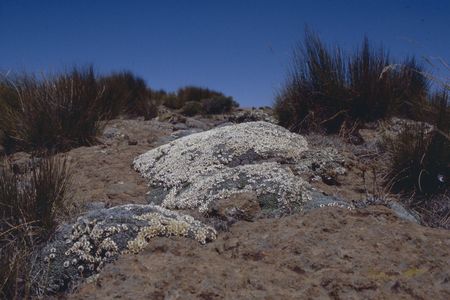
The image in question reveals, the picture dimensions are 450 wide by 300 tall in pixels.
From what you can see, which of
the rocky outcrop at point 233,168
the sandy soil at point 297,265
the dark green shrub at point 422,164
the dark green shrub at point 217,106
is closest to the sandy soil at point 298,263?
the sandy soil at point 297,265

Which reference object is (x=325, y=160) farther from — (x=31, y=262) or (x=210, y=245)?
(x=31, y=262)

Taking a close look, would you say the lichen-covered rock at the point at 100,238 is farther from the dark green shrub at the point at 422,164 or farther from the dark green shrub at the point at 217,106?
the dark green shrub at the point at 217,106

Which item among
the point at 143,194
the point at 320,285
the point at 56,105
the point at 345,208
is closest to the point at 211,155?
the point at 143,194

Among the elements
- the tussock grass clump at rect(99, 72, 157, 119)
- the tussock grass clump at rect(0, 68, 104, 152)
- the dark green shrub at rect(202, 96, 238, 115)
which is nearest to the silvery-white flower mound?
Answer: the tussock grass clump at rect(0, 68, 104, 152)

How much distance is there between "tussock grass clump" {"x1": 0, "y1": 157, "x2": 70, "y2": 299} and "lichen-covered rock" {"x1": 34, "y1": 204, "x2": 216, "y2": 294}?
0.10 m

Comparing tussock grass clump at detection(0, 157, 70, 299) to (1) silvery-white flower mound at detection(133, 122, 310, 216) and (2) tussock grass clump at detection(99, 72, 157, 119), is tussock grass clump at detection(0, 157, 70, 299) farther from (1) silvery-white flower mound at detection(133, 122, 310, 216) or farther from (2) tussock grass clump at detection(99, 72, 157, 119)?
(2) tussock grass clump at detection(99, 72, 157, 119)

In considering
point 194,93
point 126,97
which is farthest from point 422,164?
point 194,93

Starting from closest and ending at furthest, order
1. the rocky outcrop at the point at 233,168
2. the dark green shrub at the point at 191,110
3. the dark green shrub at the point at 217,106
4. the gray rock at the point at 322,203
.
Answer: the gray rock at the point at 322,203 < the rocky outcrop at the point at 233,168 < the dark green shrub at the point at 191,110 < the dark green shrub at the point at 217,106

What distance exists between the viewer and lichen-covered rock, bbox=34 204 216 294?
96.3 inches

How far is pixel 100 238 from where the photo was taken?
2.56 metres

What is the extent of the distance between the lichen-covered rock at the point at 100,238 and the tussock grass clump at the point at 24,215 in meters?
0.10

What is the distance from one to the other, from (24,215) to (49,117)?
11.5 feet

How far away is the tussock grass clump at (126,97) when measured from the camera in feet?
28.2

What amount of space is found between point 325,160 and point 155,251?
2.35m
